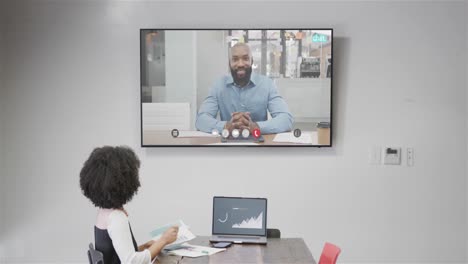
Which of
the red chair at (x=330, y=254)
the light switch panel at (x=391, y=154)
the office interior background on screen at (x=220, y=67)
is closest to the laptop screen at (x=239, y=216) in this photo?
the red chair at (x=330, y=254)

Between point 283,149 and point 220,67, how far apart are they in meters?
0.82

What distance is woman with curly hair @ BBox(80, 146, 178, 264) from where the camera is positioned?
2980 mm

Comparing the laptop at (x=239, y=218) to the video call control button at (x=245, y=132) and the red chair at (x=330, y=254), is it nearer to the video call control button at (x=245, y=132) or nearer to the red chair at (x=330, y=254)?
the red chair at (x=330, y=254)

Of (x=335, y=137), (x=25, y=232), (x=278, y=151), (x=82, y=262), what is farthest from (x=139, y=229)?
(x=335, y=137)

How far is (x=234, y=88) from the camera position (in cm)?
509

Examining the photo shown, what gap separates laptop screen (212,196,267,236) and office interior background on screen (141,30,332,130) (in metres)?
1.41

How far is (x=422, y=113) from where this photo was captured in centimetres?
515

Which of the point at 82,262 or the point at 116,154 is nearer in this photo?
the point at 116,154

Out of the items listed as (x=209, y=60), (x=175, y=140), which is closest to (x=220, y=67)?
(x=209, y=60)

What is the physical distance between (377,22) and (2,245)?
11.5 ft

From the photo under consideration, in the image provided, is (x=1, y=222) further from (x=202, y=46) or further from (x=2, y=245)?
(x=202, y=46)

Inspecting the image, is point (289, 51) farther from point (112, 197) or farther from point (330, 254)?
point (112, 197)

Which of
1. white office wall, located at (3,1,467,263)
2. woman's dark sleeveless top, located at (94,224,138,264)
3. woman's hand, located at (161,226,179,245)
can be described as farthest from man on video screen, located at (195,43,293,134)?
woman's dark sleeveless top, located at (94,224,138,264)

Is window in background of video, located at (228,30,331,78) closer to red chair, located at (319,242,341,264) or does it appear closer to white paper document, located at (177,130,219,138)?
white paper document, located at (177,130,219,138)
